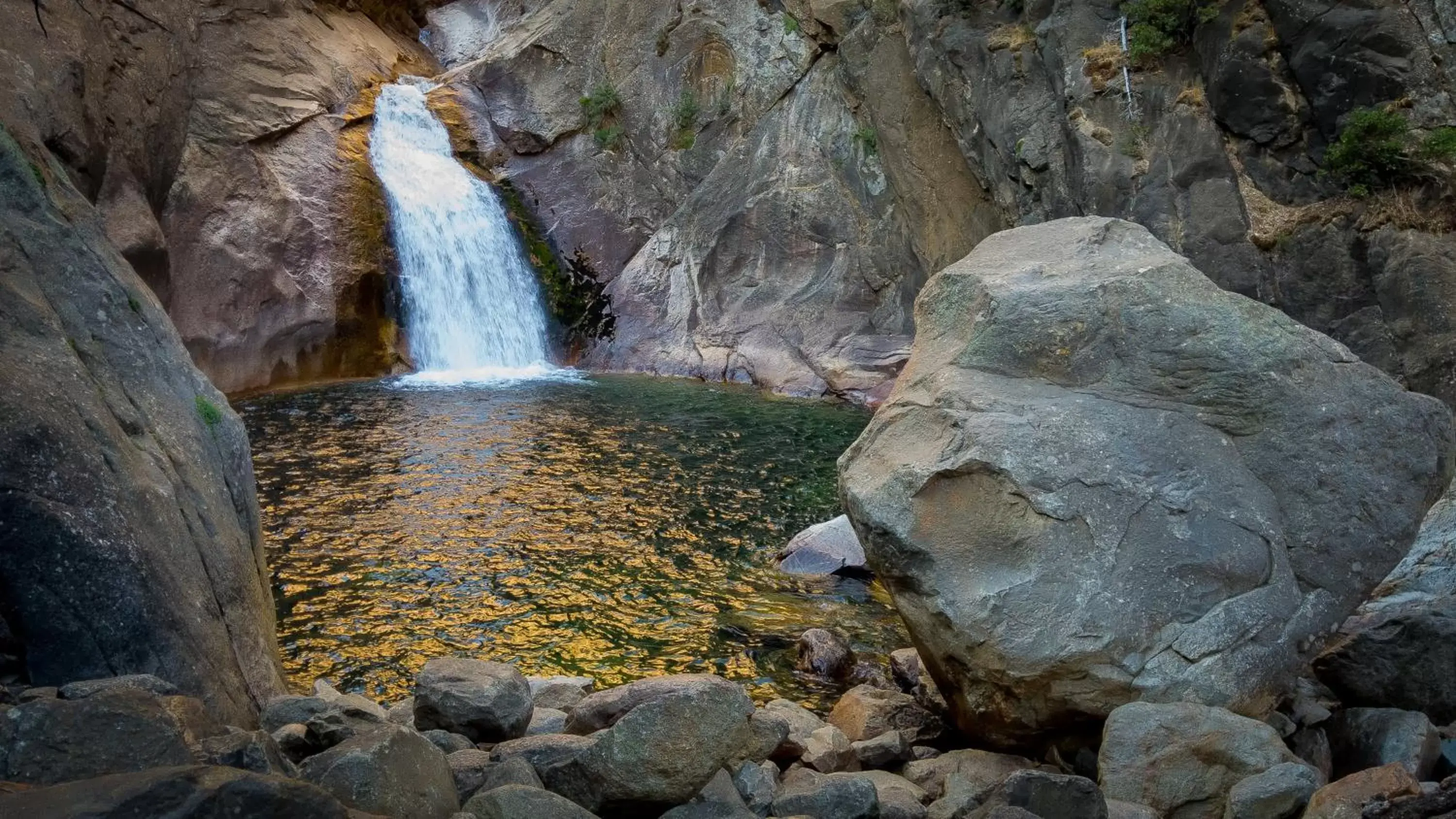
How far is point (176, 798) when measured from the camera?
2961mm

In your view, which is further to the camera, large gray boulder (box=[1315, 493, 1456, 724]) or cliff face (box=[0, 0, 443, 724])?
large gray boulder (box=[1315, 493, 1456, 724])

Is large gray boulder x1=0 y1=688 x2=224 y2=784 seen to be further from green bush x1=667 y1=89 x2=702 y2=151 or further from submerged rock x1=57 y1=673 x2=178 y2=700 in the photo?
green bush x1=667 y1=89 x2=702 y2=151

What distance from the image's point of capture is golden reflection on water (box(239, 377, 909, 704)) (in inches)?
314

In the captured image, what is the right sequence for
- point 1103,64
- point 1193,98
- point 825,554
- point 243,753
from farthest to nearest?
1. point 1103,64
2. point 1193,98
3. point 825,554
4. point 243,753

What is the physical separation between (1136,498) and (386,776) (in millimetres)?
3947

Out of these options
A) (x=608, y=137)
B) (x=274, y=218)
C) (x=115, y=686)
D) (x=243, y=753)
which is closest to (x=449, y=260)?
(x=274, y=218)

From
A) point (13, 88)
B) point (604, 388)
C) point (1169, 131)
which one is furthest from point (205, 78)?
point (1169, 131)

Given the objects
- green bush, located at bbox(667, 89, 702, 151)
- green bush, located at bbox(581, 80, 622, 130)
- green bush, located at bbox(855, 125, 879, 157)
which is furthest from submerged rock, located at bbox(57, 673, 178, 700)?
green bush, located at bbox(581, 80, 622, 130)

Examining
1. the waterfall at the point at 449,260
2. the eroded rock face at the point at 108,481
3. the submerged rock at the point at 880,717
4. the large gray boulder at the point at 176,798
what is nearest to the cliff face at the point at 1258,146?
the submerged rock at the point at 880,717

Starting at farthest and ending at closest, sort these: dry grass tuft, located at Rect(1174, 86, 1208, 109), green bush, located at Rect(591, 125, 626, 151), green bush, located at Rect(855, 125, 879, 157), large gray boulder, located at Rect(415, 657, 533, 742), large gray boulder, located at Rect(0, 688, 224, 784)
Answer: green bush, located at Rect(591, 125, 626, 151) → green bush, located at Rect(855, 125, 879, 157) → dry grass tuft, located at Rect(1174, 86, 1208, 109) → large gray boulder, located at Rect(415, 657, 533, 742) → large gray boulder, located at Rect(0, 688, 224, 784)

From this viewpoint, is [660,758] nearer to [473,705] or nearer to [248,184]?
[473,705]

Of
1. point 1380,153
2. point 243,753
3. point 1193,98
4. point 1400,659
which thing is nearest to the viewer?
point 243,753

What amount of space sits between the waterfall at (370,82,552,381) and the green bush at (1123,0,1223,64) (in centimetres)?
1236

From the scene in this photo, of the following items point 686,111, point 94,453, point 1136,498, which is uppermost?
point 686,111
